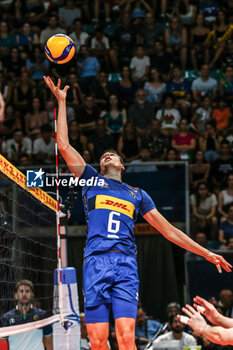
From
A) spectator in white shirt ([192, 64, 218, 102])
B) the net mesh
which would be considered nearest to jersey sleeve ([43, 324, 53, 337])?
the net mesh

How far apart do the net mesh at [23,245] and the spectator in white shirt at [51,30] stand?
7.53m

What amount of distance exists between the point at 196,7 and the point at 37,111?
550cm

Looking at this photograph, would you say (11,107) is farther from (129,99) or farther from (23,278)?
(23,278)

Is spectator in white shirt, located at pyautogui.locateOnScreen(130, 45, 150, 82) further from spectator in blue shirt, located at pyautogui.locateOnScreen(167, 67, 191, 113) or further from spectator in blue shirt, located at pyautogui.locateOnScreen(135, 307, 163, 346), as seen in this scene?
spectator in blue shirt, located at pyautogui.locateOnScreen(135, 307, 163, 346)

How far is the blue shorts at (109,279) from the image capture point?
18.3 feet

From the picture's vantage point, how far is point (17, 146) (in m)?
14.3

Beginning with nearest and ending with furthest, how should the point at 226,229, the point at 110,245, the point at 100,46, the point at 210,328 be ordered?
1. the point at 210,328
2. the point at 110,245
3. the point at 226,229
4. the point at 100,46

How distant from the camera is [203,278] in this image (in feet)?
39.2

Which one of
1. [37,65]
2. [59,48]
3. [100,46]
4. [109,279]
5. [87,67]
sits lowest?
[109,279]

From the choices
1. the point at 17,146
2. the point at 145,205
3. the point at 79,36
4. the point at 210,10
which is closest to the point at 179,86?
the point at 210,10

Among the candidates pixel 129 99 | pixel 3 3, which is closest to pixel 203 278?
pixel 129 99

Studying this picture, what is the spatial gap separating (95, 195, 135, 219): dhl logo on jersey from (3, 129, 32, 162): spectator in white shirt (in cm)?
831

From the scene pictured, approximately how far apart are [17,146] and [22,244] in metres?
5.48

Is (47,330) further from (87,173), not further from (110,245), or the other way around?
(87,173)
